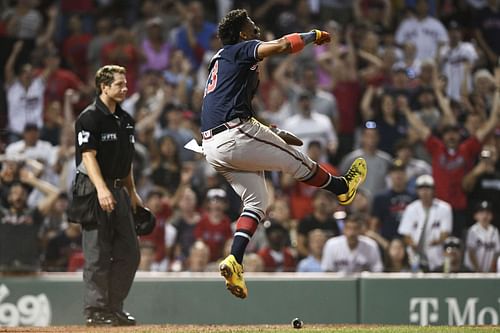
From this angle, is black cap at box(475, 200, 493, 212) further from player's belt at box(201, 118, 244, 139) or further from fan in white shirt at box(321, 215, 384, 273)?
player's belt at box(201, 118, 244, 139)

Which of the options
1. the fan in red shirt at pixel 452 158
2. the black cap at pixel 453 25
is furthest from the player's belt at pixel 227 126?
the black cap at pixel 453 25

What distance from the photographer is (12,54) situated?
51.5 ft

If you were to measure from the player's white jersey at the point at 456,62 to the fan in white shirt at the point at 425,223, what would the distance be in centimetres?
325

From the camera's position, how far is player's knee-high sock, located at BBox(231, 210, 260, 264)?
8.09 meters

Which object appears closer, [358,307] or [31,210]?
[358,307]

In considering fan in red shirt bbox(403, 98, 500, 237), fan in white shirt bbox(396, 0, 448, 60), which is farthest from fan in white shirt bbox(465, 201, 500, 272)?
fan in white shirt bbox(396, 0, 448, 60)

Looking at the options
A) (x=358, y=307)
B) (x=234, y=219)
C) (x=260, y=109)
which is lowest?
(x=358, y=307)

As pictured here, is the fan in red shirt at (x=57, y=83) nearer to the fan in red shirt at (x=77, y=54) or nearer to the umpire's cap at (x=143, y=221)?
the fan in red shirt at (x=77, y=54)

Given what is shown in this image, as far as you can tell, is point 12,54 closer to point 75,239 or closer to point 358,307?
point 75,239

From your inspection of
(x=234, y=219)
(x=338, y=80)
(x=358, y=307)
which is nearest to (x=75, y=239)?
(x=234, y=219)

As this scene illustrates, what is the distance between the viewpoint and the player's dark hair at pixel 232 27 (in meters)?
8.16

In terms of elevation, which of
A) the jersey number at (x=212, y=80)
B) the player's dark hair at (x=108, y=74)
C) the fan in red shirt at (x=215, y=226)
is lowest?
the fan in red shirt at (x=215, y=226)

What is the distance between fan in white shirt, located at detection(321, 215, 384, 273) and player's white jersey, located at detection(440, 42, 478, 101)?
403 centimetres

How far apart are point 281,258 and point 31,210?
2823 millimetres
